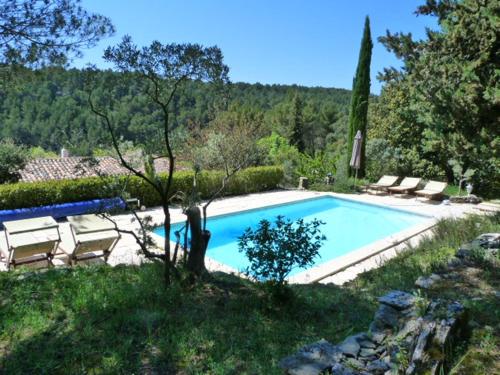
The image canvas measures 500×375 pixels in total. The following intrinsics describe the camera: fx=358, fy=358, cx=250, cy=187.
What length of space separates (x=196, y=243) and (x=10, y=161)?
9973 millimetres

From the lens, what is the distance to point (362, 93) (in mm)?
17969

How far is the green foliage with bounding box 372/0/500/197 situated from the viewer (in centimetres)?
711

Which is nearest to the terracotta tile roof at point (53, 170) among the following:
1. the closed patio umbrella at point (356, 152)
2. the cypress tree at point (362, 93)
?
the closed patio umbrella at point (356, 152)

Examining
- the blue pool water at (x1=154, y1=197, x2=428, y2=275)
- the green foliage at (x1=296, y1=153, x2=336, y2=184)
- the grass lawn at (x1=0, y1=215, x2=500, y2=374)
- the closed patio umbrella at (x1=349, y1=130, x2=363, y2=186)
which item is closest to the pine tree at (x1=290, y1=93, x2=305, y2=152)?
the green foliage at (x1=296, y1=153, x2=336, y2=184)

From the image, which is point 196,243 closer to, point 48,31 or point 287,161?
point 48,31

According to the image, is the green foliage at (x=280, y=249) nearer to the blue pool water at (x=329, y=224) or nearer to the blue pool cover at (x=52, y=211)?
the blue pool water at (x=329, y=224)

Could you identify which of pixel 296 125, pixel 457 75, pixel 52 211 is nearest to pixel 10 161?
pixel 52 211

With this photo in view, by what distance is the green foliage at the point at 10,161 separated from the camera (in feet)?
37.1

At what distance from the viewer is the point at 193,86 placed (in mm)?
4254

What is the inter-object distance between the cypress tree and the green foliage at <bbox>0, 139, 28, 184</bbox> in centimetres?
1382

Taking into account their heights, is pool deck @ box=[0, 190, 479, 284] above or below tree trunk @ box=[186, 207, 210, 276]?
below


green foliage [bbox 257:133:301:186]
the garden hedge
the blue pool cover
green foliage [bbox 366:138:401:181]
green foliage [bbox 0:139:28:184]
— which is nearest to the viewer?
the blue pool cover

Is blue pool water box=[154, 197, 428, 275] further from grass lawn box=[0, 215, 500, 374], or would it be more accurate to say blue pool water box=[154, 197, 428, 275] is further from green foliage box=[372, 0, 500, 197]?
grass lawn box=[0, 215, 500, 374]

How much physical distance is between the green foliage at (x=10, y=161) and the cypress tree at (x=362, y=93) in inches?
544
